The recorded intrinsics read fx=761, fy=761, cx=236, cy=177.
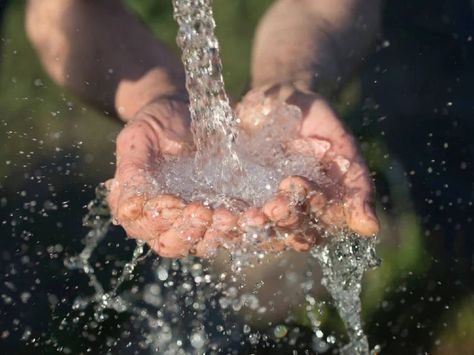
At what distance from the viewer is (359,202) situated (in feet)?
3.33

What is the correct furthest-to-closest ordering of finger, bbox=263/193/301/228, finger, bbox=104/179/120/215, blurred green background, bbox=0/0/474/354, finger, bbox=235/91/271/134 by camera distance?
blurred green background, bbox=0/0/474/354
finger, bbox=235/91/271/134
finger, bbox=104/179/120/215
finger, bbox=263/193/301/228

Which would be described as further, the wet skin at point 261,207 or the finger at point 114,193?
the finger at point 114,193

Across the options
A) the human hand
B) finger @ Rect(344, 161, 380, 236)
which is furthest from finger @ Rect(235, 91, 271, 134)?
finger @ Rect(344, 161, 380, 236)

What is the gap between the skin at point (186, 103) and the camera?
0.99 metres

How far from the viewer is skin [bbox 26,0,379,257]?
3.23 ft

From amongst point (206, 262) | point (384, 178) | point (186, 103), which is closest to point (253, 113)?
point (186, 103)

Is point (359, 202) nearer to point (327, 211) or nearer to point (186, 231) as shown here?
point (327, 211)

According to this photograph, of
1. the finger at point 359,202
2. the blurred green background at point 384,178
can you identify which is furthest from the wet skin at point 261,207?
the blurred green background at point 384,178

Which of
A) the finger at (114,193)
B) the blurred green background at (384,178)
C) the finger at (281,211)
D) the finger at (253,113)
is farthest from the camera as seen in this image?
the blurred green background at (384,178)

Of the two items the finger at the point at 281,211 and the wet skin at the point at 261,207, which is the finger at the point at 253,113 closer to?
the wet skin at the point at 261,207

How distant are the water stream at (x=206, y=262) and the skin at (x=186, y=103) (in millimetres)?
39

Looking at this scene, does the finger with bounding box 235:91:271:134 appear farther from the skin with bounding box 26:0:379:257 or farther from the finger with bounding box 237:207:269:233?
the finger with bounding box 237:207:269:233

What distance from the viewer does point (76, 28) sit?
1539 millimetres

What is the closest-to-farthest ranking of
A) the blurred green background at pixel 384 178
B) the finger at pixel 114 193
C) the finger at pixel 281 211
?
the finger at pixel 281 211 → the finger at pixel 114 193 → the blurred green background at pixel 384 178
